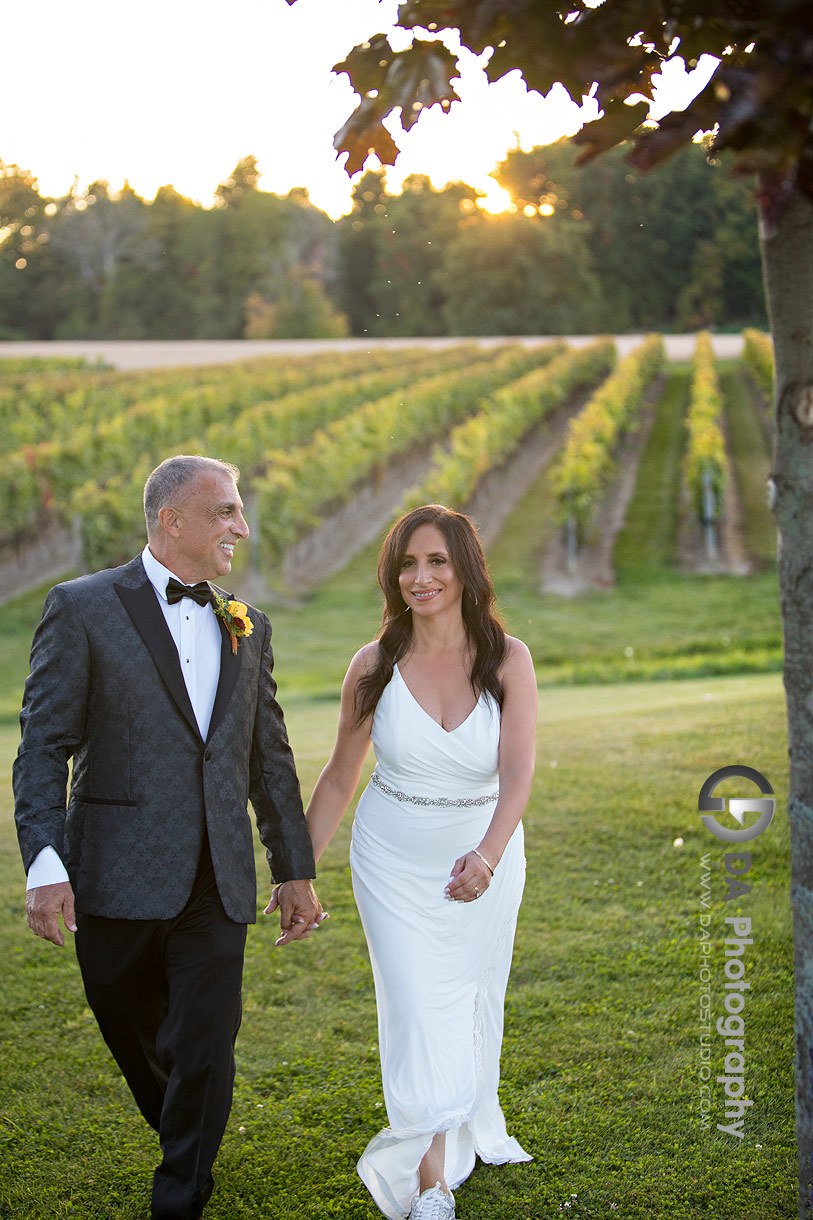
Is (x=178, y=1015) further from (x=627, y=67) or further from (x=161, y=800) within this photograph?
(x=627, y=67)

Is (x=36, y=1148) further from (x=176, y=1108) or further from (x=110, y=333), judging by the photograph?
(x=110, y=333)

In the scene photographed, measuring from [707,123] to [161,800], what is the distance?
193cm

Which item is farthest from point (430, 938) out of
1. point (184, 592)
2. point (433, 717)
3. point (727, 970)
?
point (727, 970)

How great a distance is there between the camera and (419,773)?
303 centimetres

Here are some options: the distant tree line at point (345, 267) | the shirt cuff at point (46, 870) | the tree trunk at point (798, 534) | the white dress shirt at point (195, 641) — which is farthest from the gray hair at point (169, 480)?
the distant tree line at point (345, 267)

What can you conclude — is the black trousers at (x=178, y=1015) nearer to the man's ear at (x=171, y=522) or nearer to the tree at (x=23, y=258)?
the man's ear at (x=171, y=522)

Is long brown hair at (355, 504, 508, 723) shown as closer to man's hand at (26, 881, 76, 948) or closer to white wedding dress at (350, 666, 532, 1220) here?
white wedding dress at (350, 666, 532, 1220)

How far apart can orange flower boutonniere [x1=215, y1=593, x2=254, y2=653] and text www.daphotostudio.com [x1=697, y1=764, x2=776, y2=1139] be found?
1660 mm

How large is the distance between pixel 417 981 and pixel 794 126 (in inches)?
83.2

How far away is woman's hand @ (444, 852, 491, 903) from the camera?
272 cm

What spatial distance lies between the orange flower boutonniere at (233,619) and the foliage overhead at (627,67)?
1168 mm

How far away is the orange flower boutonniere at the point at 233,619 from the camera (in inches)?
119

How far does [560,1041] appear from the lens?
386 cm

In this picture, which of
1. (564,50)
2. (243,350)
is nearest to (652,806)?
(564,50)
